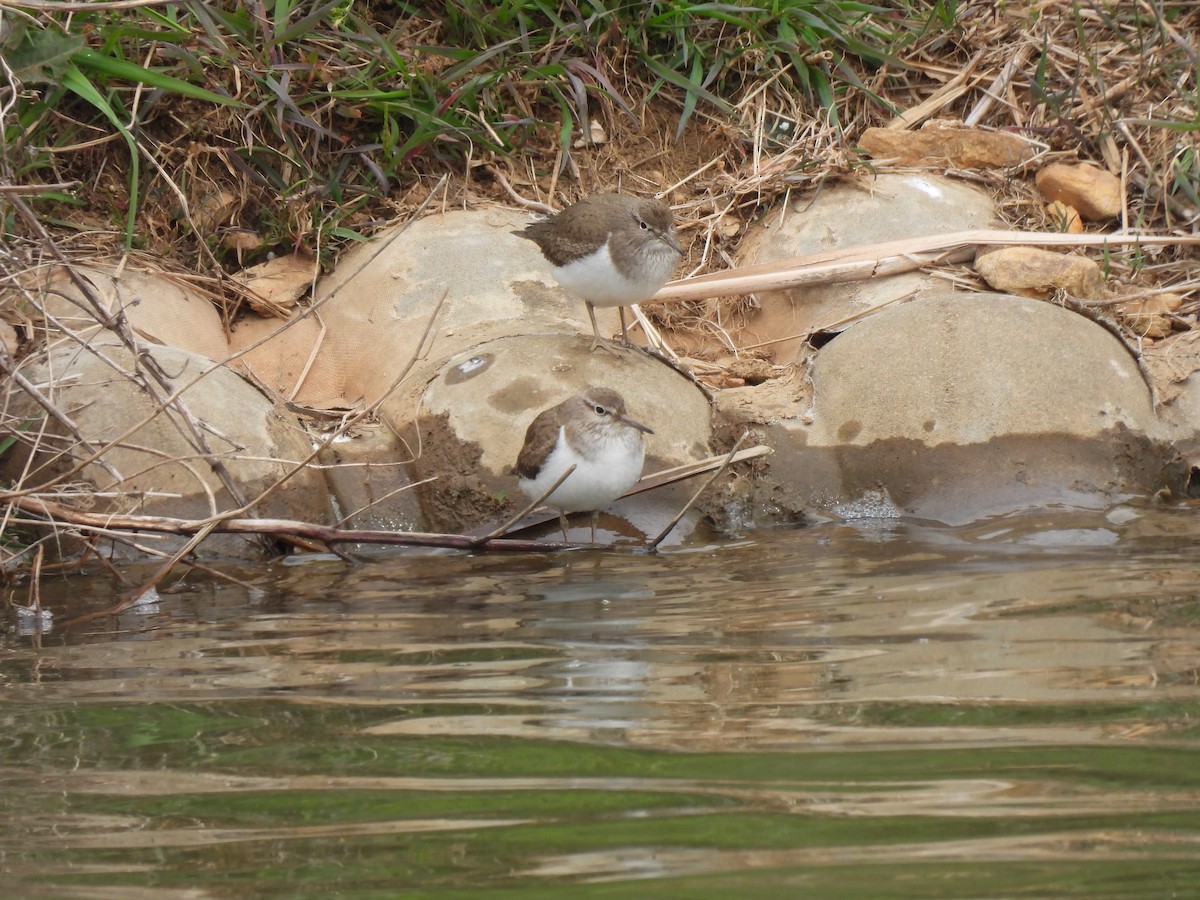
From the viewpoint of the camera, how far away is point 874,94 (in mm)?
9305

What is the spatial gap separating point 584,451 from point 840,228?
3313mm

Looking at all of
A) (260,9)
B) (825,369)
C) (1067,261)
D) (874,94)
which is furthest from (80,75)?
(1067,261)

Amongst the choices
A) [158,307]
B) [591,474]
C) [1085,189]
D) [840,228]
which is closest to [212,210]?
[158,307]

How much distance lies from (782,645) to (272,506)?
9.97 ft

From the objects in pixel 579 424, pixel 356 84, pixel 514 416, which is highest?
pixel 356 84

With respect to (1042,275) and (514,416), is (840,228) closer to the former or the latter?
(1042,275)

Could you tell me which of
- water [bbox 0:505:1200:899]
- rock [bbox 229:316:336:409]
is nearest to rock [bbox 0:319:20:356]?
rock [bbox 229:316:336:409]

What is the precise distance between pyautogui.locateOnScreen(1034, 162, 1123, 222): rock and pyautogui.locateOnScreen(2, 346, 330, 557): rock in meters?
5.09

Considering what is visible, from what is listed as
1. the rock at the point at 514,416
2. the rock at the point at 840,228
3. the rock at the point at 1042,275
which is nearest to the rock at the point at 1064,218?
the rock at the point at 840,228

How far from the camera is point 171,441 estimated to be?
6453mm

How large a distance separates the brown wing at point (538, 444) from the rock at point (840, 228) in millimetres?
2274

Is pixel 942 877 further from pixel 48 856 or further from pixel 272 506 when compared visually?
pixel 272 506

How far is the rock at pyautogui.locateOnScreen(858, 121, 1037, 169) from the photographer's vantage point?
899 cm

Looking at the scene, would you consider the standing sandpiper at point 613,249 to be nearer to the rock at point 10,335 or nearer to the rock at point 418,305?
the rock at point 418,305
